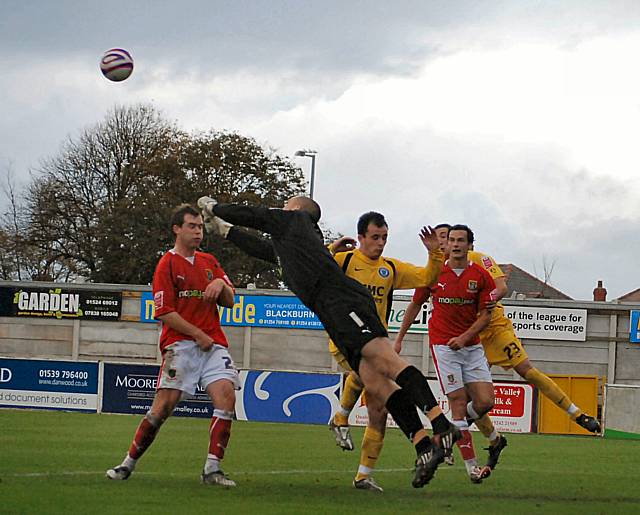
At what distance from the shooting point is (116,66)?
19109 millimetres

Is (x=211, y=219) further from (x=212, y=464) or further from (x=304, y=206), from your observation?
(x=212, y=464)

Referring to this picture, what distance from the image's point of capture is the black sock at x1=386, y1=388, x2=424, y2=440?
8.98 metres

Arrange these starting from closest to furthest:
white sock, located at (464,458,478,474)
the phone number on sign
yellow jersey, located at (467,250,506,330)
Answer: white sock, located at (464,458,478,474) → yellow jersey, located at (467,250,506,330) → the phone number on sign

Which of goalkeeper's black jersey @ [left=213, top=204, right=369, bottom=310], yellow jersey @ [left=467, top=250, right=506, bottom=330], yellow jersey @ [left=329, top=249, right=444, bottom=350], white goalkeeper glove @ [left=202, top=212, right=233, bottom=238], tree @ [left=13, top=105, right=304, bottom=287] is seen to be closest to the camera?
goalkeeper's black jersey @ [left=213, top=204, right=369, bottom=310]

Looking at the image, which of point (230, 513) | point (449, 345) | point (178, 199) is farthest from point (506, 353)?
point (178, 199)

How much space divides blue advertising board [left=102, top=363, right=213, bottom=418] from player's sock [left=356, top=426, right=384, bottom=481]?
53.8 ft

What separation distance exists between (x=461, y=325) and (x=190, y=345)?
2.97 metres

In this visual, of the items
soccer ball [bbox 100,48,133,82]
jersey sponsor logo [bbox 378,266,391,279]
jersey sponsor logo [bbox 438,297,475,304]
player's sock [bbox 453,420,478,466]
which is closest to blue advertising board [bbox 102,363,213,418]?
soccer ball [bbox 100,48,133,82]

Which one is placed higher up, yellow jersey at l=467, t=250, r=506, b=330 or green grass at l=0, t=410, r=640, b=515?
yellow jersey at l=467, t=250, r=506, b=330

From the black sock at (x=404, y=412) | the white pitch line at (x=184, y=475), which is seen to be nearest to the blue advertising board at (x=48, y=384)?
the white pitch line at (x=184, y=475)

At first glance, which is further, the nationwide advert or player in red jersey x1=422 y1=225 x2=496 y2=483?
the nationwide advert

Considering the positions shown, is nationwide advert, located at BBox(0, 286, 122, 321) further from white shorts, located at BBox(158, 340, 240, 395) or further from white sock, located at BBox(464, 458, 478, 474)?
white shorts, located at BBox(158, 340, 240, 395)

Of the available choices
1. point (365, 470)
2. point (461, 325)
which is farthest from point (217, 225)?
point (461, 325)

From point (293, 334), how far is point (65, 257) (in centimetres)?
1915
